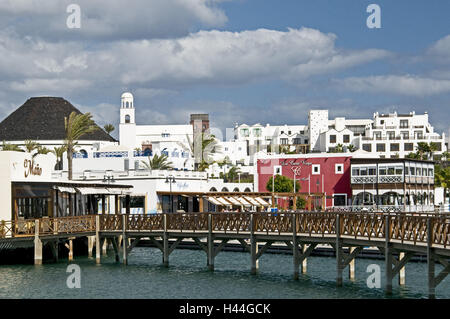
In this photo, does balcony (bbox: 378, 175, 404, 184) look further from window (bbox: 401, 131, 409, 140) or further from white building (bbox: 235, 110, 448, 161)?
window (bbox: 401, 131, 409, 140)

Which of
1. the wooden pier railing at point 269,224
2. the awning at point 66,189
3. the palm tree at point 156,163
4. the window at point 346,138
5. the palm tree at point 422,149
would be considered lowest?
the wooden pier railing at point 269,224

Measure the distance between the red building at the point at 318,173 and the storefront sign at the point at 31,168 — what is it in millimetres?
46125

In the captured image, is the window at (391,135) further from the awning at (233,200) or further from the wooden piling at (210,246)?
the wooden piling at (210,246)

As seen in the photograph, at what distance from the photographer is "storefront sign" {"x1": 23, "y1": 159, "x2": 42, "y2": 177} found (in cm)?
4812

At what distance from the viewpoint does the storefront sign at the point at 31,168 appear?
48125mm

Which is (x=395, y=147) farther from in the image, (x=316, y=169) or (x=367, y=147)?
(x=316, y=169)

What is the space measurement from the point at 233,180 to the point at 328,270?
89700 millimetres

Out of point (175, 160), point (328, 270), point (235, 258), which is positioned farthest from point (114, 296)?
point (175, 160)

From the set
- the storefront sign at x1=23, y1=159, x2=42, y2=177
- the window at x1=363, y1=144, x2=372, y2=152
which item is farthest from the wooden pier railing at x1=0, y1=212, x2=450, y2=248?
the window at x1=363, y1=144, x2=372, y2=152

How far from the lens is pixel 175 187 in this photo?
259ft

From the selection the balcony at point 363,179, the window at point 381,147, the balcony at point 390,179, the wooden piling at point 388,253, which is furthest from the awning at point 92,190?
the window at point 381,147

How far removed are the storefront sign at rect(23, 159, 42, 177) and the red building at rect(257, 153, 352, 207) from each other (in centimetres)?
4612

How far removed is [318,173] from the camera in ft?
313

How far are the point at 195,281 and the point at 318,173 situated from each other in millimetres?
56915
